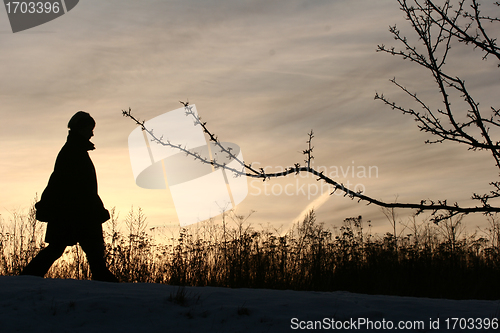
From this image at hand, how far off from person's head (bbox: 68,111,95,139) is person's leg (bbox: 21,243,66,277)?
1264mm

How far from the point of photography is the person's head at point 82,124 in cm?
438

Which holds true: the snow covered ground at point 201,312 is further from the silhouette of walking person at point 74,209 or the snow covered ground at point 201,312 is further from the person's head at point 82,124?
the person's head at point 82,124

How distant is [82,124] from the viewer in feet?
14.4

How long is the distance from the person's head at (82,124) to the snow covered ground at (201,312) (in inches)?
68.5

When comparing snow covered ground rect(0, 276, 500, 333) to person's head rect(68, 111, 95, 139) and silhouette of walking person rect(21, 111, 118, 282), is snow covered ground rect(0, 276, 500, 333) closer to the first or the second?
silhouette of walking person rect(21, 111, 118, 282)

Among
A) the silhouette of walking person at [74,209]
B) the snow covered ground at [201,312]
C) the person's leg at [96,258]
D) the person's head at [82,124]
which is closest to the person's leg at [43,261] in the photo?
the silhouette of walking person at [74,209]

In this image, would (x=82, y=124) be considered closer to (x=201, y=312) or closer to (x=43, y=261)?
(x=43, y=261)

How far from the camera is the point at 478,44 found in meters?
3.40

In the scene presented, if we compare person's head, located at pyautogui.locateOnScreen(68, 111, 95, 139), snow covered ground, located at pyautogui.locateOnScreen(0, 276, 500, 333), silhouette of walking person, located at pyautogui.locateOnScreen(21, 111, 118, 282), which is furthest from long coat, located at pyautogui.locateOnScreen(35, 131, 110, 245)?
snow covered ground, located at pyautogui.locateOnScreen(0, 276, 500, 333)

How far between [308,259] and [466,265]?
2966 millimetres

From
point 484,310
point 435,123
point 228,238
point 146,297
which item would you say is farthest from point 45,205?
point 484,310

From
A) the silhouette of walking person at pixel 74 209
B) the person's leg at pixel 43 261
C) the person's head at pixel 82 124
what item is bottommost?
the person's leg at pixel 43 261

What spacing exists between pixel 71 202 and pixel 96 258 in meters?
0.66

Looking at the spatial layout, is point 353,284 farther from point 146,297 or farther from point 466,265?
point 146,297
